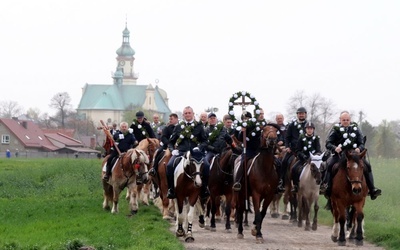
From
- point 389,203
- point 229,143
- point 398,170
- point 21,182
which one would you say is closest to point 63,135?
point 398,170

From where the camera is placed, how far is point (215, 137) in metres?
23.0

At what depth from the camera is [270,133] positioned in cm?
2089

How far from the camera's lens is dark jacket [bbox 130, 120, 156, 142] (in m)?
29.3

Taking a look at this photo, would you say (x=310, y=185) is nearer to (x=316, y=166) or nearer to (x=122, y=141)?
(x=316, y=166)

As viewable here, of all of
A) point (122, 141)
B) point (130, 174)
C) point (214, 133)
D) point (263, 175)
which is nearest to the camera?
point (263, 175)

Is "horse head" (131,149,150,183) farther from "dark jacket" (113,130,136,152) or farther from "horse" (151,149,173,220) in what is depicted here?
"dark jacket" (113,130,136,152)

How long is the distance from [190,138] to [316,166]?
3.99 m

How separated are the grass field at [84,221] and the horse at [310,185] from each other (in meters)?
1.51

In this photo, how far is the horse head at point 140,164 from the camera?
26484mm

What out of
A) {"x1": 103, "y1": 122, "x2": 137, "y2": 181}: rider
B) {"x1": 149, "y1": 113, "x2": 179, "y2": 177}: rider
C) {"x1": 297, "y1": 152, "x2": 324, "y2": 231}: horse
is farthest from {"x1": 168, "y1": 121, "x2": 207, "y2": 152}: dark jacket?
{"x1": 103, "y1": 122, "x2": 137, "y2": 181}: rider

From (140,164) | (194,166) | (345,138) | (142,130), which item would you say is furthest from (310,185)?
(142,130)

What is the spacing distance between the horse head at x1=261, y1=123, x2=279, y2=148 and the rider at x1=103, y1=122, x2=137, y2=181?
7.72 meters

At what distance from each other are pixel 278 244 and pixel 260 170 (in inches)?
73.0

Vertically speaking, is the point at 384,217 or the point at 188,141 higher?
the point at 188,141
